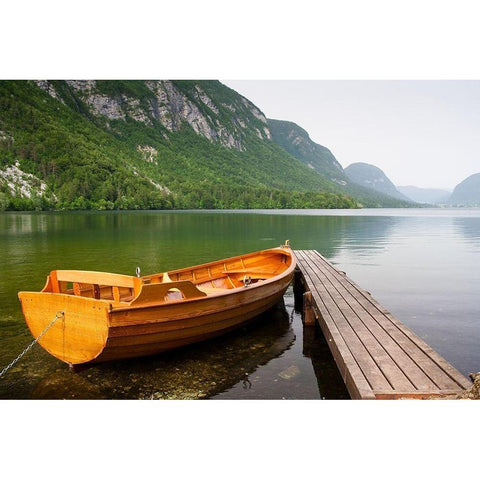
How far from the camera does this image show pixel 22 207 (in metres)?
84.6

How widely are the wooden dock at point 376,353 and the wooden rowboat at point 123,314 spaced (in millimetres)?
1911

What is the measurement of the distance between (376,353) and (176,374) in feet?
10.8

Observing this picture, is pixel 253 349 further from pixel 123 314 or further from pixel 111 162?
pixel 111 162

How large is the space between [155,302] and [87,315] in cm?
109

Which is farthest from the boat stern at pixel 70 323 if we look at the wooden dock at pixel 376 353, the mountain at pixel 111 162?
the mountain at pixel 111 162

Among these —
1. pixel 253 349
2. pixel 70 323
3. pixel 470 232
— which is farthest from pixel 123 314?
pixel 470 232

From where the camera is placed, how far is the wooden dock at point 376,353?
15.7ft

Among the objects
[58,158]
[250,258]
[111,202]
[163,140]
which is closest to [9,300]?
[250,258]

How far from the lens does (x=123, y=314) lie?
6.21 metres

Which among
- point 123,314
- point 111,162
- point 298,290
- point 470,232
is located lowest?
point 470,232

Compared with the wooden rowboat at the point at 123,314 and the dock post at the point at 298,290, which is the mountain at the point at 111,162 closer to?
the dock post at the point at 298,290

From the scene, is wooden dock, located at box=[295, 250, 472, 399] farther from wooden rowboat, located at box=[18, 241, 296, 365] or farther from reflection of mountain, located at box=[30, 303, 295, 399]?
wooden rowboat, located at box=[18, 241, 296, 365]

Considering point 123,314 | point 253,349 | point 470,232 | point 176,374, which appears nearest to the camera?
point 123,314

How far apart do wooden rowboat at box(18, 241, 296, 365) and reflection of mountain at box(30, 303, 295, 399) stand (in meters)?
0.32
